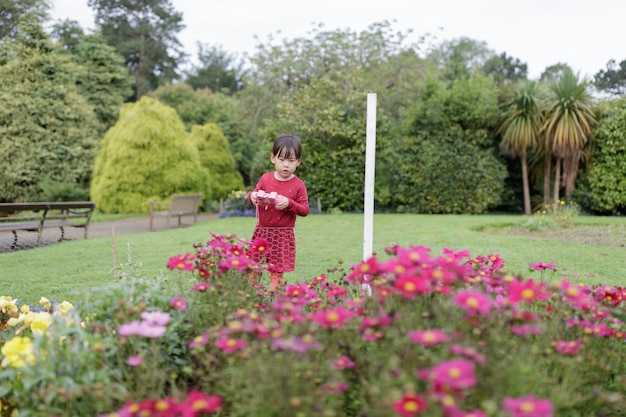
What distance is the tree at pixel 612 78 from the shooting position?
31.0m

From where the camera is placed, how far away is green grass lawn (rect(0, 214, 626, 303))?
5.21m

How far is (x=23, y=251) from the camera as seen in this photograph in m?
7.28

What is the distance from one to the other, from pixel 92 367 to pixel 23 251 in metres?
6.28

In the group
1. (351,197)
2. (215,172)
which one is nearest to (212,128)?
(215,172)

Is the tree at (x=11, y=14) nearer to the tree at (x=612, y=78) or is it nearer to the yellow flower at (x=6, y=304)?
the yellow flower at (x=6, y=304)

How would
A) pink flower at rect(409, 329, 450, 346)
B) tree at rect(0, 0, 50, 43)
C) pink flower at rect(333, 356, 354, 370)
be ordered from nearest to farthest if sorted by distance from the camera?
pink flower at rect(409, 329, 450, 346)
pink flower at rect(333, 356, 354, 370)
tree at rect(0, 0, 50, 43)

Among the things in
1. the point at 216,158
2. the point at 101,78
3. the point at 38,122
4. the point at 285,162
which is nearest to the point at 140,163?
the point at 38,122

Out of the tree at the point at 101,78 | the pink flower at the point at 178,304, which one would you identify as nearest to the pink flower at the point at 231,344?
the pink flower at the point at 178,304

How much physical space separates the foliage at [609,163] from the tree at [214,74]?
24507 millimetres

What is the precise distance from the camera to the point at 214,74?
36.6 meters

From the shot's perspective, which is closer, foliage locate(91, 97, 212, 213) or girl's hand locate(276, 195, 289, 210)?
girl's hand locate(276, 195, 289, 210)

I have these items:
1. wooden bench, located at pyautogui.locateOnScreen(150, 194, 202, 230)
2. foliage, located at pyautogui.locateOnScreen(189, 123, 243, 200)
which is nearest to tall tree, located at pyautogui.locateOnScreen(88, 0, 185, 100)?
foliage, located at pyautogui.locateOnScreen(189, 123, 243, 200)

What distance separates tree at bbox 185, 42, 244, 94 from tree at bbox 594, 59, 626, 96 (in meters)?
21.9

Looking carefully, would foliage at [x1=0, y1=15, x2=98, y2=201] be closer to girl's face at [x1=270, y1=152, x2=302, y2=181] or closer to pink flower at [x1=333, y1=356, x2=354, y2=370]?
girl's face at [x1=270, y1=152, x2=302, y2=181]
